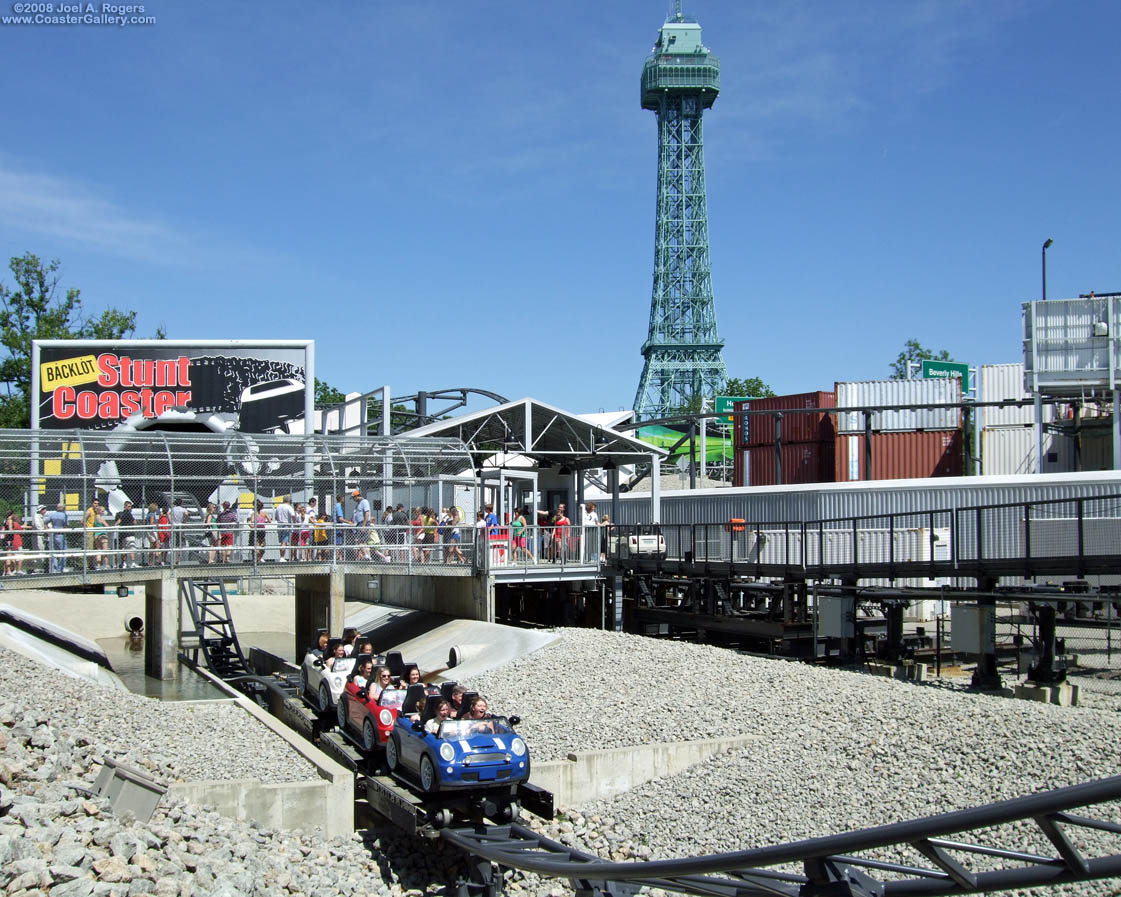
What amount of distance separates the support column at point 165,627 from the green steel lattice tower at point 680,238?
115m

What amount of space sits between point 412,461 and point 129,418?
1182 centimetres

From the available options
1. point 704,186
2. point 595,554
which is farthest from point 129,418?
point 704,186

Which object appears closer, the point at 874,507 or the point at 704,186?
the point at 874,507

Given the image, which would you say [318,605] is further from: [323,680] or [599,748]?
[599,748]

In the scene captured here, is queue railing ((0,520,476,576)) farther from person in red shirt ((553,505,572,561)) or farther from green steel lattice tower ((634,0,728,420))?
green steel lattice tower ((634,0,728,420))

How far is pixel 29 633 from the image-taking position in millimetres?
25156

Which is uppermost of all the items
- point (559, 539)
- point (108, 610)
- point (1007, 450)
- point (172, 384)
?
point (172, 384)

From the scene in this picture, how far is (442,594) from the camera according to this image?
2884cm

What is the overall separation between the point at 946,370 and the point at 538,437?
27817 millimetres

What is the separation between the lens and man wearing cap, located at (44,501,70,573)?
2214 centimetres

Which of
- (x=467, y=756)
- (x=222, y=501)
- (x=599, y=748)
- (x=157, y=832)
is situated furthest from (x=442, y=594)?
(x=157, y=832)

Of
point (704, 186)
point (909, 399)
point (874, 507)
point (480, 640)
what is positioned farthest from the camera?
point (704, 186)

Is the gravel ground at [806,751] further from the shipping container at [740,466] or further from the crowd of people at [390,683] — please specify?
the shipping container at [740,466]

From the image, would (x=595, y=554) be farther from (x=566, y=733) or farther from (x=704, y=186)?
(x=704, y=186)
